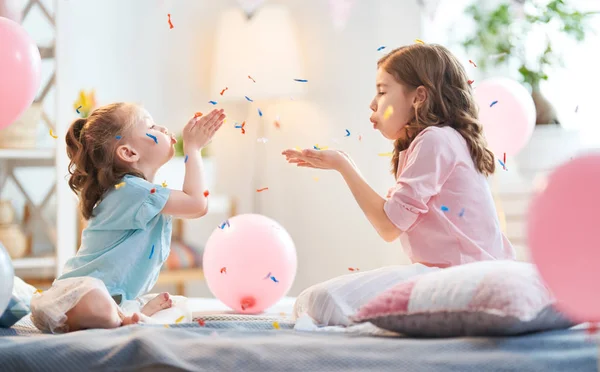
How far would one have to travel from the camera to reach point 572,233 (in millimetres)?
1118

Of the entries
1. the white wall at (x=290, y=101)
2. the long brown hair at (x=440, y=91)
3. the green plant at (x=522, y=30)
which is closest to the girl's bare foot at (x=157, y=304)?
the long brown hair at (x=440, y=91)

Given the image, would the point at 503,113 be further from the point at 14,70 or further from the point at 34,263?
the point at 34,263

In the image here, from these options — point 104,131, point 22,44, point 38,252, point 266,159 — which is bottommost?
point 38,252

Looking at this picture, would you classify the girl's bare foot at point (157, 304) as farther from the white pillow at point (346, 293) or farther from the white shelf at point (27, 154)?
the white shelf at point (27, 154)

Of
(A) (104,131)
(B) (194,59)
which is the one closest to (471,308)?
(A) (104,131)

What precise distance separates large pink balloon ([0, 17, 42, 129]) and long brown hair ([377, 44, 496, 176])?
95cm

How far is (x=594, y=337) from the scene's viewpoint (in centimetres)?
132

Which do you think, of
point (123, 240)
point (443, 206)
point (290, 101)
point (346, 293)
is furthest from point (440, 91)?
point (290, 101)

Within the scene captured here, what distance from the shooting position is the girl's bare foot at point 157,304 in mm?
1933

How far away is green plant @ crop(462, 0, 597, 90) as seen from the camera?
3242 mm

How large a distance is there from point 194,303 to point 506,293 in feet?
5.17

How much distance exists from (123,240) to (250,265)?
1.53 feet

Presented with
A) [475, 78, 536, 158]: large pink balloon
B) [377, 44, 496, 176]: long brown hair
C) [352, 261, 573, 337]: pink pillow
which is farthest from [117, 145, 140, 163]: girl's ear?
[475, 78, 536, 158]: large pink balloon

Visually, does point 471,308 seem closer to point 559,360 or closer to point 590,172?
point 559,360
